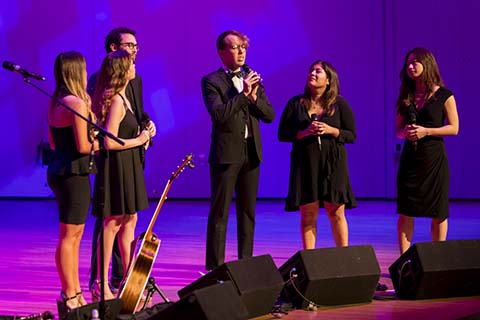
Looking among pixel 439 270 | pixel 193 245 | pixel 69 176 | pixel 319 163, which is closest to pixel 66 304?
pixel 69 176

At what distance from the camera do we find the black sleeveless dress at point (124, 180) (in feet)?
18.1

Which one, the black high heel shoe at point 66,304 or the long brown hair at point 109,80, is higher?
the long brown hair at point 109,80

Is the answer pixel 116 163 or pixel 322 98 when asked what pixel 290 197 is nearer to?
pixel 322 98

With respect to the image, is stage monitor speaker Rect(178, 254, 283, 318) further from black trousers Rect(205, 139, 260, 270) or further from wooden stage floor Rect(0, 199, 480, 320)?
black trousers Rect(205, 139, 260, 270)

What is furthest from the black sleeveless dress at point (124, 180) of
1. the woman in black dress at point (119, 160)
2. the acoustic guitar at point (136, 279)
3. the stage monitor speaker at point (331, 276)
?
the stage monitor speaker at point (331, 276)

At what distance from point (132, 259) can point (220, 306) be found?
0.87 meters

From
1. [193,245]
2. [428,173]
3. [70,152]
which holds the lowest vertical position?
[193,245]

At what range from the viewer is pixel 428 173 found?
6.34 metres

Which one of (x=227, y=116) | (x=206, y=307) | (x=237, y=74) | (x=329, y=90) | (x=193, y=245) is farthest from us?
(x=193, y=245)

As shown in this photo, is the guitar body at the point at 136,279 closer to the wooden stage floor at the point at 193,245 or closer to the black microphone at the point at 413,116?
the wooden stage floor at the point at 193,245

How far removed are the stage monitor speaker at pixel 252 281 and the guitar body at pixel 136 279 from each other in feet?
1.07

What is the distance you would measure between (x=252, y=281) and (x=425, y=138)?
185 centimetres

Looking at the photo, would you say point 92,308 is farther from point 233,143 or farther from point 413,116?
point 413,116

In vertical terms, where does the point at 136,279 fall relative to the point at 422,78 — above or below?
below
